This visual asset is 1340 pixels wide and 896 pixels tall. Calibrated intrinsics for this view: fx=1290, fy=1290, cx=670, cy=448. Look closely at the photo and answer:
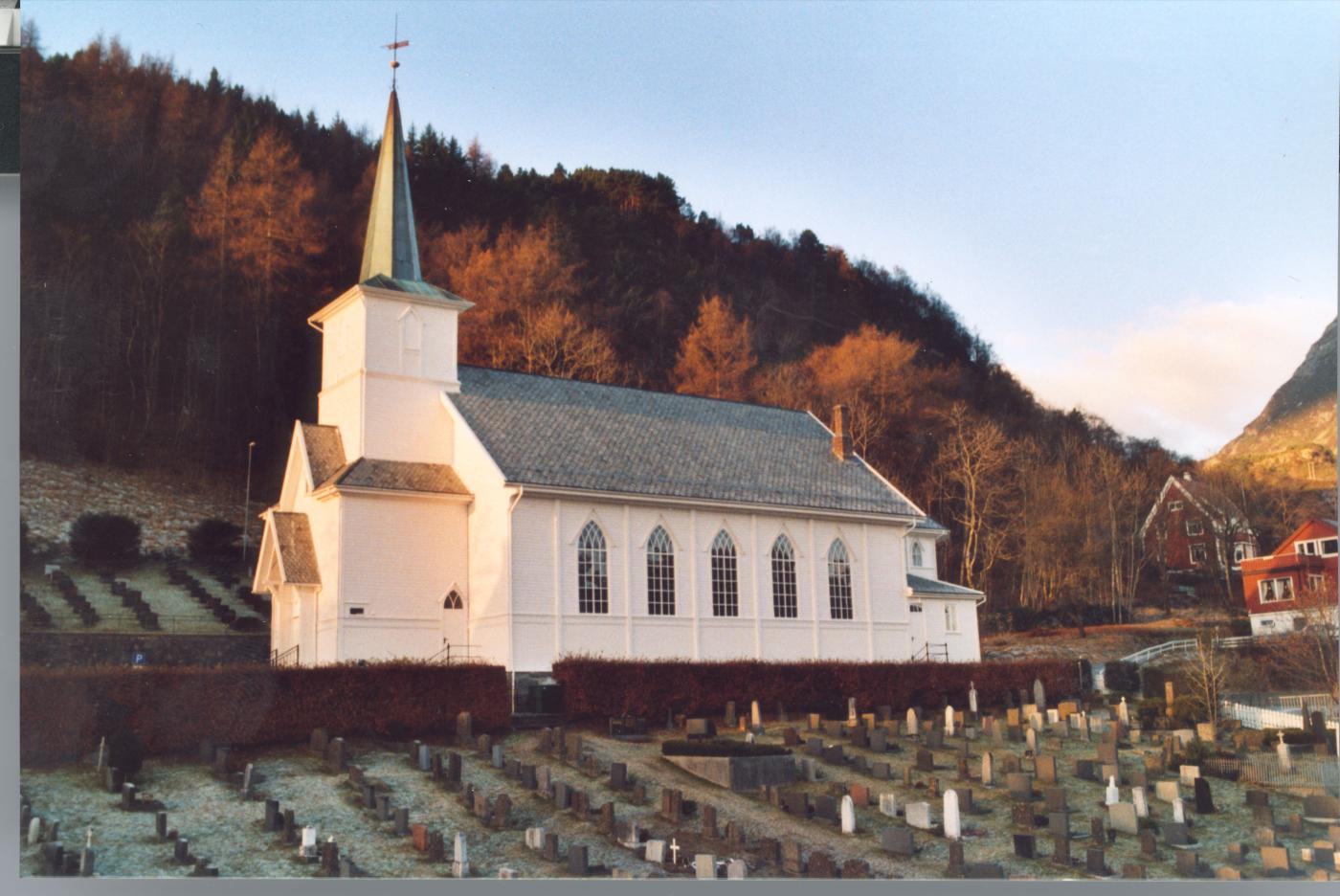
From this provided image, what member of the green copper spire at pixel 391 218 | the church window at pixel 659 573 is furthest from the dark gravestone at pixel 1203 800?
the green copper spire at pixel 391 218

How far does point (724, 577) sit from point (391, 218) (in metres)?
10.4

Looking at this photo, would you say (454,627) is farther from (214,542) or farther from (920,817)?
(920,817)

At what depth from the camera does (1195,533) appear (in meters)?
25.0

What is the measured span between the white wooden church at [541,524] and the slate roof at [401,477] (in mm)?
51

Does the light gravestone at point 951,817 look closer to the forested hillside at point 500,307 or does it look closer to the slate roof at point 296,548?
the forested hillside at point 500,307

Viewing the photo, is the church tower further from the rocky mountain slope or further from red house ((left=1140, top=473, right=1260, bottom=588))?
the rocky mountain slope

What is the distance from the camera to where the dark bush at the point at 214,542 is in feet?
93.9

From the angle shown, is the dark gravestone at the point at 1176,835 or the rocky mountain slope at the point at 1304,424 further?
the rocky mountain slope at the point at 1304,424

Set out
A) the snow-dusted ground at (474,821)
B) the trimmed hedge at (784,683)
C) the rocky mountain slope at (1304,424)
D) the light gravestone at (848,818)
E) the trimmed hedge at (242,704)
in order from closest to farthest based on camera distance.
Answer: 1. the snow-dusted ground at (474,821)
2. the light gravestone at (848,818)
3. the trimmed hedge at (242,704)
4. the rocky mountain slope at (1304,424)
5. the trimmed hedge at (784,683)

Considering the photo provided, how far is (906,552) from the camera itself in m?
29.9

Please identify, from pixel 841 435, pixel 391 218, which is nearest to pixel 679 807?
pixel 841 435

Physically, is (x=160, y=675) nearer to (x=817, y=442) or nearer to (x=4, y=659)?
Result: (x=4, y=659)

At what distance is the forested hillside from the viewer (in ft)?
83.6

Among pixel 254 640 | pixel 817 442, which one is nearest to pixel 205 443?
pixel 254 640
